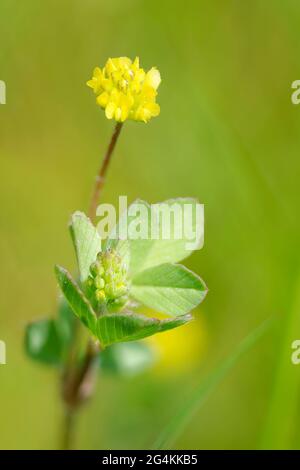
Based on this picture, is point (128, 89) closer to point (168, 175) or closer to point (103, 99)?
point (103, 99)

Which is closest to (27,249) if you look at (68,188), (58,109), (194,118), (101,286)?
(68,188)

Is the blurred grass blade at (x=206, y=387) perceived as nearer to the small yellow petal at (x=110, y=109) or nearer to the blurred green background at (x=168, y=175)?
the small yellow petal at (x=110, y=109)

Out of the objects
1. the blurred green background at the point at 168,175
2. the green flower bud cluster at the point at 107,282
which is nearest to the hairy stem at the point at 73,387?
the green flower bud cluster at the point at 107,282

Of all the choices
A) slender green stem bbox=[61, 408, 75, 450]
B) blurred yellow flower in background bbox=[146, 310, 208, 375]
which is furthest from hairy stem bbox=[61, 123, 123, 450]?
blurred yellow flower in background bbox=[146, 310, 208, 375]

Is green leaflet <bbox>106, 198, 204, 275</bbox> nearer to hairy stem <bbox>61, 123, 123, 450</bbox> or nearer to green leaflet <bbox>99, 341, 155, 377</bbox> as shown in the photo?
hairy stem <bbox>61, 123, 123, 450</bbox>

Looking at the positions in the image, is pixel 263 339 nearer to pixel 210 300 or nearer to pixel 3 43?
pixel 210 300

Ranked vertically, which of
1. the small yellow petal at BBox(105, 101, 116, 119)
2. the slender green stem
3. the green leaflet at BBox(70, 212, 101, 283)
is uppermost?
the small yellow petal at BBox(105, 101, 116, 119)
